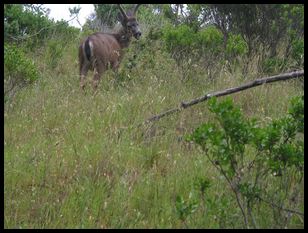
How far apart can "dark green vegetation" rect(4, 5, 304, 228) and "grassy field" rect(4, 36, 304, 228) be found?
11mm

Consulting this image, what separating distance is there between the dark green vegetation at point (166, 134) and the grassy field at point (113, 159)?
11mm

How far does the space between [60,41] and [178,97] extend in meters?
4.63

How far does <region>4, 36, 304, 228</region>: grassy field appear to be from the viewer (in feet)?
11.8

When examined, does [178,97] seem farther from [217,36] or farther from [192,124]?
[217,36]

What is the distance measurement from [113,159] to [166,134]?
84 cm

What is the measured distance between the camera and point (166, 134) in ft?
16.8

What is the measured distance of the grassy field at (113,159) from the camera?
3.59 m

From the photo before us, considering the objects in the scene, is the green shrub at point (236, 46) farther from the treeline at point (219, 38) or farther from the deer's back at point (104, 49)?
the deer's back at point (104, 49)

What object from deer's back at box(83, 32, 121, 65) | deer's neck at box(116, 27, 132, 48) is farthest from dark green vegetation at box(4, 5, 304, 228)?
deer's neck at box(116, 27, 132, 48)

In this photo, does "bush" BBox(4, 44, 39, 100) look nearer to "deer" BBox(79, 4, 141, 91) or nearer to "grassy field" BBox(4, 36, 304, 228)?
"grassy field" BBox(4, 36, 304, 228)

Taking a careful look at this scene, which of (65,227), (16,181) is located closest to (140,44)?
(16,181)

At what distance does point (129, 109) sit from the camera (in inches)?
233

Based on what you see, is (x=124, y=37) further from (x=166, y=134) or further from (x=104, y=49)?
(x=166, y=134)

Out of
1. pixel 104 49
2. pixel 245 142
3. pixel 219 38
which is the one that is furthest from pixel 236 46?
pixel 245 142
